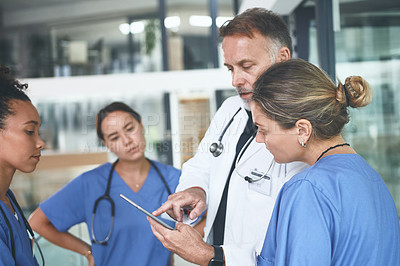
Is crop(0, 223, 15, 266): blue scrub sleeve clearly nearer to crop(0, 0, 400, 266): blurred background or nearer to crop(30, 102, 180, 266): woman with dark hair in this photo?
crop(30, 102, 180, 266): woman with dark hair

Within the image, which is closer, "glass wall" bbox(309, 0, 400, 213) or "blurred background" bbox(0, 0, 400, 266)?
"glass wall" bbox(309, 0, 400, 213)

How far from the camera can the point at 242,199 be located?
1229 millimetres

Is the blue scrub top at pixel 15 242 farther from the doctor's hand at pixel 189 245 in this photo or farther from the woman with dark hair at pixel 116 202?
the woman with dark hair at pixel 116 202

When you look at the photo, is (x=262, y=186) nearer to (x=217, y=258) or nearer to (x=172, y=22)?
(x=217, y=258)

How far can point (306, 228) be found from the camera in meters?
0.79

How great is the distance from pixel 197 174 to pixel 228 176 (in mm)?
168

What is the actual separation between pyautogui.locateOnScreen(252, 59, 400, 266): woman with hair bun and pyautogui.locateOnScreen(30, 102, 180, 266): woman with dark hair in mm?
835

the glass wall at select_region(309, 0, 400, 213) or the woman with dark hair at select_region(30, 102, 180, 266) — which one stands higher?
the glass wall at select_region(309, 0, 400, 213)

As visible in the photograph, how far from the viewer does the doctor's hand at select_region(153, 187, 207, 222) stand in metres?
1.20

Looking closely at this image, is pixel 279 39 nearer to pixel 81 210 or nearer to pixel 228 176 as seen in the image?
pixel 228 176

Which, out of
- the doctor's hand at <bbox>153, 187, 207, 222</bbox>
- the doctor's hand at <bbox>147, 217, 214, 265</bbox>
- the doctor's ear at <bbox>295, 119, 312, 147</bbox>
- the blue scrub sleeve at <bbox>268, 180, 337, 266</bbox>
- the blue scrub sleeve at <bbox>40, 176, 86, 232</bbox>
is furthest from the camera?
the blue scrub sleeve at <bbox>40, 176, 86, 232</bbox>

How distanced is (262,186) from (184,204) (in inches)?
10.2

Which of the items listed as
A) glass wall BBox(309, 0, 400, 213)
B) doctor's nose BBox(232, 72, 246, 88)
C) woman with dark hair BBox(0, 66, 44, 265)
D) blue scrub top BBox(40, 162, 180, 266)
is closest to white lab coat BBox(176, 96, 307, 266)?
doctor's nose BBox(232, 72, 246, 88)

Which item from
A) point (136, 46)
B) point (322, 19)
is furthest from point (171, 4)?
point (322, 19)
